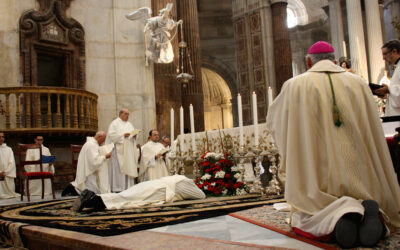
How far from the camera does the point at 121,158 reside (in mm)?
9281

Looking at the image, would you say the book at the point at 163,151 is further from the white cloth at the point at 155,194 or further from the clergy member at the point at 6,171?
the clergy member at the point at 6,171

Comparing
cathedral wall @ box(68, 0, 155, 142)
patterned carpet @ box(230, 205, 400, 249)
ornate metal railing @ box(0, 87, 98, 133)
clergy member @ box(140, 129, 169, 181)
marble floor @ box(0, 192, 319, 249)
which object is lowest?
marble floor @ box(0, 192, 319, 249)

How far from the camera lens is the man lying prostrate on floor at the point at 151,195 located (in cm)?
597

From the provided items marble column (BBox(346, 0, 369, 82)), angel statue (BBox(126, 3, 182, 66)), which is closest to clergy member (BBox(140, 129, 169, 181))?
angel statue (BBox(126, 3, 182, 66))

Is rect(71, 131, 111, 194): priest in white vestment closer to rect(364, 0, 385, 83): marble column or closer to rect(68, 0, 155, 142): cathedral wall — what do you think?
rect(68, 0, 155, 142): cathedral wall

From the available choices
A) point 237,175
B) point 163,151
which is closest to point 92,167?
point 163,151

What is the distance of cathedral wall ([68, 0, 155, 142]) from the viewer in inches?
489

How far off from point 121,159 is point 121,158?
22 millimetres

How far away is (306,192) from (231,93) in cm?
2334

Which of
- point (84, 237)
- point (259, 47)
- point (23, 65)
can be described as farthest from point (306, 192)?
point (259, 47)

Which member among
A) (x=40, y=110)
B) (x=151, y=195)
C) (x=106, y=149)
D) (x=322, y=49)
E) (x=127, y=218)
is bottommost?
(x=127, y=218)

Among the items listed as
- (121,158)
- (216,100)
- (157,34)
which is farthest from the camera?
(216,100)

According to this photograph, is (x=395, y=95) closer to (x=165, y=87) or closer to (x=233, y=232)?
(x=233, y=232)

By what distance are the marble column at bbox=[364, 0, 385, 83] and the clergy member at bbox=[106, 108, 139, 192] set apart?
1097 cm
